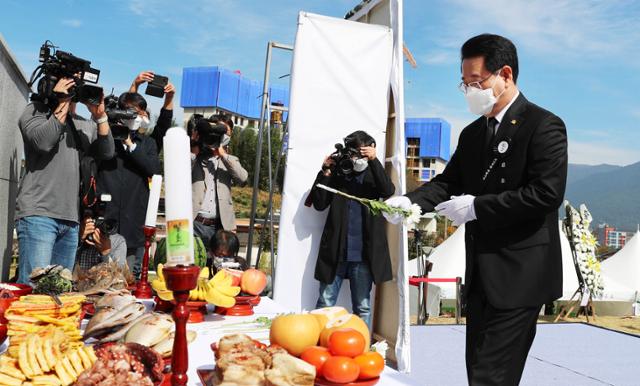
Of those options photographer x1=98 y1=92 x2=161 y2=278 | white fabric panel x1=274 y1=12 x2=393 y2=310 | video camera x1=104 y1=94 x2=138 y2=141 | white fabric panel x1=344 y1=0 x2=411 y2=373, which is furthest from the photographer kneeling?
white fabric panel x1=344 y1=0 x2=411 y2=373

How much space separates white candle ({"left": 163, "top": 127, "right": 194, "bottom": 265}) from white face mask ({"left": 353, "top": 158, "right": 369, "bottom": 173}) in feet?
10.1

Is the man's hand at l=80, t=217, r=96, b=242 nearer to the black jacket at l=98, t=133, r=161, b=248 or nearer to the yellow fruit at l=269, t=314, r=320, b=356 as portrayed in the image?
the black jacket at l=98, t=133, r=161, b=248

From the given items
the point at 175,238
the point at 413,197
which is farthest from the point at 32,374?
the point at 413,197

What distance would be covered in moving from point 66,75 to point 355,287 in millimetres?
2407

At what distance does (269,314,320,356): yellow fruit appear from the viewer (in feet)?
4.36

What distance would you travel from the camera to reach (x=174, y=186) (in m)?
1.03

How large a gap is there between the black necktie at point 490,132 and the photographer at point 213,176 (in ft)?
7.39

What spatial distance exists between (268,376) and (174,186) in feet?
1.30

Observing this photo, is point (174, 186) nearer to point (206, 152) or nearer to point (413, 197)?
point (413, 197)

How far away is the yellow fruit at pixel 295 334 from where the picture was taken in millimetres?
1329

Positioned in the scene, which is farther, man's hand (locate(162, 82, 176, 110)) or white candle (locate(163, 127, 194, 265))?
man's hand (locate(162, 82, 176, 110))

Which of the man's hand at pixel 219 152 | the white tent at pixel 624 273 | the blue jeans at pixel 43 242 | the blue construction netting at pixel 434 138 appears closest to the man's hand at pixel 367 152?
the man's hand at pixel 219 152

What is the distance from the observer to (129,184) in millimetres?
3713

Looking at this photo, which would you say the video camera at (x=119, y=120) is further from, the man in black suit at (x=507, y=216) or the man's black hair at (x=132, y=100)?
the man in black suit at (x=507, y=216)
